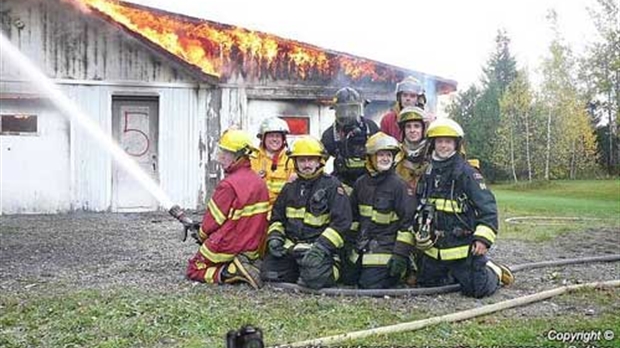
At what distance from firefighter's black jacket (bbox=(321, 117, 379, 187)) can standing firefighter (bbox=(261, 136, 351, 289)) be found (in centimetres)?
70

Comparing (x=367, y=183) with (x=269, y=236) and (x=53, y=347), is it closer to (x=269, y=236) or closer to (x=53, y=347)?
(x=269, y=236)

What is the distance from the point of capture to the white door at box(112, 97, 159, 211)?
1358 cm

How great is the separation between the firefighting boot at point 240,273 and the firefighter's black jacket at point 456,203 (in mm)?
1708

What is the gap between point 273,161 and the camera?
23.7 ft

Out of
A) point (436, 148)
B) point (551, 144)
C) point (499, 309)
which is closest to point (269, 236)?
point (436, 148)

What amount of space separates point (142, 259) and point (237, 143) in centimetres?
225

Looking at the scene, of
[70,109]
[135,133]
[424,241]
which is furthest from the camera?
[135,133]

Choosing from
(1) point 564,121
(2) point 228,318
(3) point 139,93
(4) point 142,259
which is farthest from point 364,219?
(1) point 564,121

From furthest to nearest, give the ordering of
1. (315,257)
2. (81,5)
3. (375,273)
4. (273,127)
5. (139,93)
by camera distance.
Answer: (139,93) → (81,5) → (273,127) → (375,273) → (315,257)

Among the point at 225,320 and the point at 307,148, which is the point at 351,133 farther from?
the point at 225,320

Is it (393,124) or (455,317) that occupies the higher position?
(393,124)

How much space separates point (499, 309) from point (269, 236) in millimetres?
2292

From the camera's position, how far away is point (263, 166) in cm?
725

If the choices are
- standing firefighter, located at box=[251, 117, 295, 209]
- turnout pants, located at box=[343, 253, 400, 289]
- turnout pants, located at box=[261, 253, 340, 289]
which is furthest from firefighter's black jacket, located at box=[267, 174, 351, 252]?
standing firefighter, located at box=[251, 117, 295, 209]
